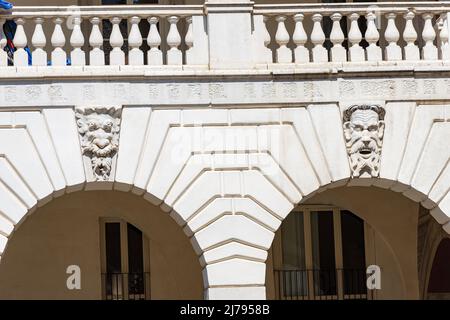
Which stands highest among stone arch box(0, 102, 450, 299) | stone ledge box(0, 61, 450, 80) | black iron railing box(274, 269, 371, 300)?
stone ledge box(0, 61, 450, 80)

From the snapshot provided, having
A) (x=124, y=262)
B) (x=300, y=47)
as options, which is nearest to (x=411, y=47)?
(x=300, y=47)

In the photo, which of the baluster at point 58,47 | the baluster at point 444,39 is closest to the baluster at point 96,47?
the baluster at point 58,47

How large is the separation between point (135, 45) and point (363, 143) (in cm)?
296

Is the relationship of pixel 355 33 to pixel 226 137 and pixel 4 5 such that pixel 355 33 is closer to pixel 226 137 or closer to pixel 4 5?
pixel 226 137

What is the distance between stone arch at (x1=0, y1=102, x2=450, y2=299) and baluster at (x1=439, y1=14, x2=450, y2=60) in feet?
2.23

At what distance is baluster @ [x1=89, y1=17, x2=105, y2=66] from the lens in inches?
695

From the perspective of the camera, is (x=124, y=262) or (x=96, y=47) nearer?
(x=96, y=47)

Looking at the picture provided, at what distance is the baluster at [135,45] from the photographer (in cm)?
1769

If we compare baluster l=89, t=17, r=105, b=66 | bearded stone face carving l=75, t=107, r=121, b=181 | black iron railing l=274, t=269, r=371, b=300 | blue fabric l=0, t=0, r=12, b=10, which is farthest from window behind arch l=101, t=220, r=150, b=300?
blue fabric l=0, t=0, r=12, b=10

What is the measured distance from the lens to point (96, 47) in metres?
17.8

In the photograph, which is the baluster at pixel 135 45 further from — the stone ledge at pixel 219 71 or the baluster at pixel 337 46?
the baluster at pixel 337 46

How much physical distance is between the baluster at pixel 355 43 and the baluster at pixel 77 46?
3.23 metres

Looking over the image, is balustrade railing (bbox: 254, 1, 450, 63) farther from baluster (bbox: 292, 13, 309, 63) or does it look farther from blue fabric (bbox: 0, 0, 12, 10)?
blue fabric (bbox: 0, 0, 12, 10)
